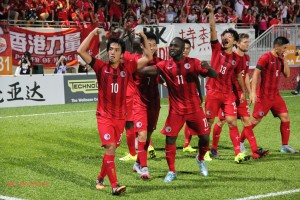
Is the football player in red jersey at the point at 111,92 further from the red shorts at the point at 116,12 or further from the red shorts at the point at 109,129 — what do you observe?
the red shorts at the point at 116,12

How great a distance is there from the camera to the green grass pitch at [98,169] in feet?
27.2

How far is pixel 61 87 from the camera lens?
21.0 metres

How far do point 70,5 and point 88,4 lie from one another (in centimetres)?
77

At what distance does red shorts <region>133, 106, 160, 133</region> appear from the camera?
981 cm

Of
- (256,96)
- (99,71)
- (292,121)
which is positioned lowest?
(292,121)

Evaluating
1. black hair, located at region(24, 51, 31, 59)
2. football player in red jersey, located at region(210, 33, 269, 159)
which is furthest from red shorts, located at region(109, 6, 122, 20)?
football player in red jersey, located at region(210, 33, 269, 159)

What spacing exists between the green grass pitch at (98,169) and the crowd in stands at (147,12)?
820cm

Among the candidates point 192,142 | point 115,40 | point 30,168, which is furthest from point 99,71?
point 192,142

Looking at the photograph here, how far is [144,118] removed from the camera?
9.89 meters

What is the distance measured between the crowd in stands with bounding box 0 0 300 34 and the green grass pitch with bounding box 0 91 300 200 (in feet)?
26.9

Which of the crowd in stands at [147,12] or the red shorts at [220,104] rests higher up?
the crowd in stands at [147,12]

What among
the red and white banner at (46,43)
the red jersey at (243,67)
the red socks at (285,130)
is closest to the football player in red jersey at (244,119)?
the red jersey at (243,67)

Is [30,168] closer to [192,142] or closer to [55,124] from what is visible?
[192,142]

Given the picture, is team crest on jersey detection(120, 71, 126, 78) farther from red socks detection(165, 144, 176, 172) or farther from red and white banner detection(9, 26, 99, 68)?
red and white banner detection(9, 26, 99, 68)
